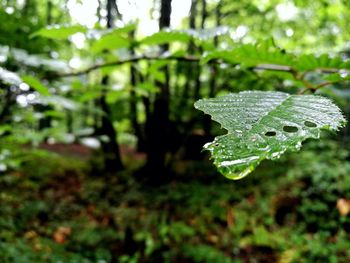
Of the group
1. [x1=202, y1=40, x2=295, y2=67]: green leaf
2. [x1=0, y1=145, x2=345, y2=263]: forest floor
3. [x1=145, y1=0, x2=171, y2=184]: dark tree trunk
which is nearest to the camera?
[x1=202, y1=40, x2=295, y2=67]: green leaf

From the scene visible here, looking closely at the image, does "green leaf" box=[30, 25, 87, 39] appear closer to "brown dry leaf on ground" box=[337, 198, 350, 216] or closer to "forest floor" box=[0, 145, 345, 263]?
"forest floor" box=[0, 145, 345, 263]

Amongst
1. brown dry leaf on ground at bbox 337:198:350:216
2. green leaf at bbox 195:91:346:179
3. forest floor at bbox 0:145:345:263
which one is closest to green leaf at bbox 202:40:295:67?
green leaf at bbox 195:91:346:179

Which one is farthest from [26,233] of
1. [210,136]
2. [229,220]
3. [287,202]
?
[210,136]

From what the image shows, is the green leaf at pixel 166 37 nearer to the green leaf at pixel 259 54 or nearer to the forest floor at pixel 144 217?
the green leaf at pixel 259 54

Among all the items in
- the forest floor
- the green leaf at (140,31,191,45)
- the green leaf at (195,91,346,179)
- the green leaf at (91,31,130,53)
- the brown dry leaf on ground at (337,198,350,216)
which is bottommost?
the forest floor

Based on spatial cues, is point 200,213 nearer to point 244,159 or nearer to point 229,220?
point 229,220

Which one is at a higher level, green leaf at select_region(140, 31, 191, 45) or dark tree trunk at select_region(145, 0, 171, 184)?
green leaf at select_region(140, 31, 191, 45)

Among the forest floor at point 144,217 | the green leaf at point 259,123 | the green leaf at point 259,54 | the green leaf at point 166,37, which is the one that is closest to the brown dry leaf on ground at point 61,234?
the forest floor at point 144,217

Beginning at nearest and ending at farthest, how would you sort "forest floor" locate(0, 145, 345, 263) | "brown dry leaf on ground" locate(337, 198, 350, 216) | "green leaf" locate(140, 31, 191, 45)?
"green leaf" locate(140, 31, 191, 45) → "forest floor" locate(0, 145, 345, 263) → "brown dry leaf on ground" locate(337, 198, 350, 216)
